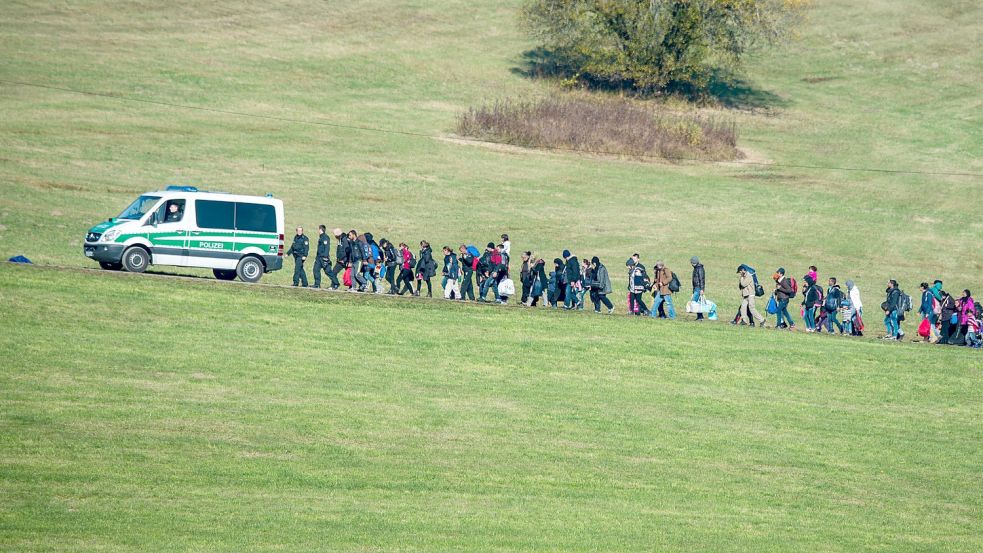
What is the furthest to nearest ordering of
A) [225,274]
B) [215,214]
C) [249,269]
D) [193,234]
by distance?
[225,274]
[249,269]
[215,214]
[193,234]

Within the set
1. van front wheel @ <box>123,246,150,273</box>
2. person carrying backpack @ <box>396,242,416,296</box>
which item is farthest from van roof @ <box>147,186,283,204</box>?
person carrying backpack @ <box>396,242,416,296</box>

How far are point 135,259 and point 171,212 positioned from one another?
57.5 inches

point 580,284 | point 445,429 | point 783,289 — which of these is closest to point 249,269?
point 580,284

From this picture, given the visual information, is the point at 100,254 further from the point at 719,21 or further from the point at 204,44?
the point at 719,21

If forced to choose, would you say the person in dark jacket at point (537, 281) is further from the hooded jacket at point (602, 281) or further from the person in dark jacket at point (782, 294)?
the person in dark jacket at point (782, 294)

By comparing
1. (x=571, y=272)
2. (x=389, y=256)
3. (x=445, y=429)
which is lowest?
(x=445, y=429)

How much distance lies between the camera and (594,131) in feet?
198

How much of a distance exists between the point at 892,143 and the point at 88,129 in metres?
41.7

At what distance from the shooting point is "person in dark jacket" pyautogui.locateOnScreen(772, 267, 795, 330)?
32500mm

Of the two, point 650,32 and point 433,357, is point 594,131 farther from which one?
point 433,357

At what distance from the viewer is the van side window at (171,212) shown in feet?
96.5

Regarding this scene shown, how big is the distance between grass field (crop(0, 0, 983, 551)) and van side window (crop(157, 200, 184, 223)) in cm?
205

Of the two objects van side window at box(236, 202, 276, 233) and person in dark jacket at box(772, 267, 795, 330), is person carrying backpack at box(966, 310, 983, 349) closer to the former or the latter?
person in dark jacket at box(772, 267, 795, 330)

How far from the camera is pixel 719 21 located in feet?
227
